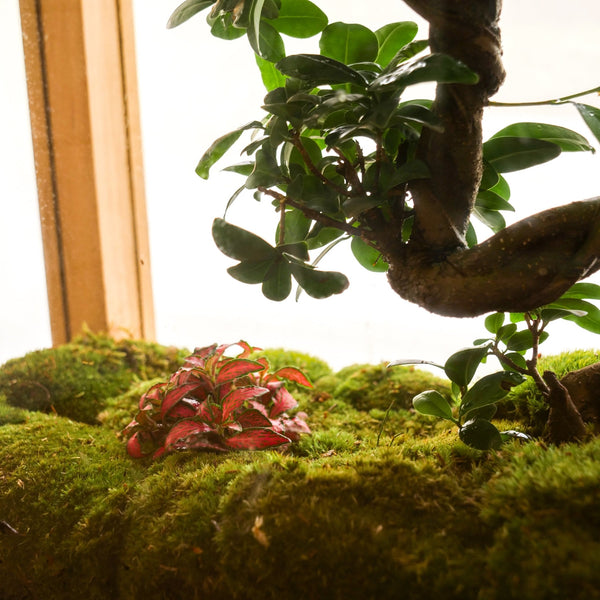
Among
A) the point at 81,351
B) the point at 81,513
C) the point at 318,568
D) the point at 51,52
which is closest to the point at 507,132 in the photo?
the point at 318,568

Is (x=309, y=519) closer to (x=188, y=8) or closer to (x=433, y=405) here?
(x=433, y=405)

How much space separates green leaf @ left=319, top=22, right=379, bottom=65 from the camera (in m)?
0.81

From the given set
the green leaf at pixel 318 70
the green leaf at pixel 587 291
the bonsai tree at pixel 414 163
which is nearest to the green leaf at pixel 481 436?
the bonsai tree at pixel 414 163

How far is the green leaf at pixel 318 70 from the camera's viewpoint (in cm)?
71

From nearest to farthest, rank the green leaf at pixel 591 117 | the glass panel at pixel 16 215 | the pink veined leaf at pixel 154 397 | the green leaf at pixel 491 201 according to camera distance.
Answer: the green leaf at pixel 591 117, the green leaf at pixel 491 201, the pink veined leaf at pixel 154 397, the glass panel at pixel 16 215

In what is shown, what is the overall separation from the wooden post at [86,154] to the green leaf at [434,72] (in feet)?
4.84

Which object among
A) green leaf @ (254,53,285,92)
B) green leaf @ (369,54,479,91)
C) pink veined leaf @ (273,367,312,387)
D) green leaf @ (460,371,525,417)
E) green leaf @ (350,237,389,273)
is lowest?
green leaf @ (460,371,525,417)

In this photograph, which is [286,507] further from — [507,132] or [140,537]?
[507,132]

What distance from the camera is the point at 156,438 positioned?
3.68 ft

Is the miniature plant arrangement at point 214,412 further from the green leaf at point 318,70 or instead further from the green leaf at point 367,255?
the green leaf at point 318,70

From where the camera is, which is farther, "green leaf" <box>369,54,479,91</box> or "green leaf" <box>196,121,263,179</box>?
"green leaf" <box>196,121,263,179</box>

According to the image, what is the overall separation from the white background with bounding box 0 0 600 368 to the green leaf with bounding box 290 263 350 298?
72 centimetres

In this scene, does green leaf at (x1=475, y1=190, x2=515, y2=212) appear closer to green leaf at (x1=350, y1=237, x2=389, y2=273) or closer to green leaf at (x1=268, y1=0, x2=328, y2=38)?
green leaf at (x1=350, y1=237, x2=389, y2=273)

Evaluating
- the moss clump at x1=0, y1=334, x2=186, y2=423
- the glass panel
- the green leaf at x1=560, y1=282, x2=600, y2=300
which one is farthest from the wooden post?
the green leaf at x1=560, y1=282, x2=600, y2=300
